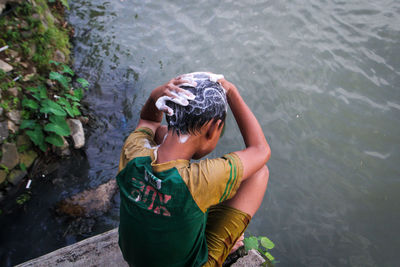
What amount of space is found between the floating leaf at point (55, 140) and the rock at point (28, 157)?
8.6 inches

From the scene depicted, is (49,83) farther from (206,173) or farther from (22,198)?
(206,173)

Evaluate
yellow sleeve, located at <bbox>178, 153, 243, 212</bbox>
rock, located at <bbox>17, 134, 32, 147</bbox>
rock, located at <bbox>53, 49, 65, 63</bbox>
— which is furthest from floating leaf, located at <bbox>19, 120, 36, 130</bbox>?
yellow sleeve, located at <bbox>178, 153, 243, 212</bbox>

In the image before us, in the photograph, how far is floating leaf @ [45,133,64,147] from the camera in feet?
10.8

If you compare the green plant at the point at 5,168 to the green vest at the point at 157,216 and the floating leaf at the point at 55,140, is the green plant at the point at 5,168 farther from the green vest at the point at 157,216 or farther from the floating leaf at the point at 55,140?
the green vest at the point at 157,216

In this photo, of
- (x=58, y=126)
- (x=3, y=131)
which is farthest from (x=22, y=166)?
(x=58, y=126)

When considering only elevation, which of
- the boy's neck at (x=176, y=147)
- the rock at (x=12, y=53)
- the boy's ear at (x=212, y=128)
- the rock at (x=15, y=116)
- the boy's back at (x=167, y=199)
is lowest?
the rock at (x=15, y=116)

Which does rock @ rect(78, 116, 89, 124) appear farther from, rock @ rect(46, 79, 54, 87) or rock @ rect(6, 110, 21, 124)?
rock @ rect(6, 110, 21, 124)

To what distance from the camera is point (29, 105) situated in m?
3.29

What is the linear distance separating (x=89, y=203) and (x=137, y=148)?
1925mm

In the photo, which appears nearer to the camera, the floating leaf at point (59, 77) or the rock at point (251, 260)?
the rock at point (251, 260)

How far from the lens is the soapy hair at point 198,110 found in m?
1.67

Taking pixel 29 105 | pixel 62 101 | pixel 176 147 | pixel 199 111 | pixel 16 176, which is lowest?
pixel 16 176

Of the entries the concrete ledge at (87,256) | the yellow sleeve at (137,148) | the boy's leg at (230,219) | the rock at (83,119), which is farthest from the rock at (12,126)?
the boy's leg at (230,219)

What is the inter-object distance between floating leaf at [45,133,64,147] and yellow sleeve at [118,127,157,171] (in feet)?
5.75
